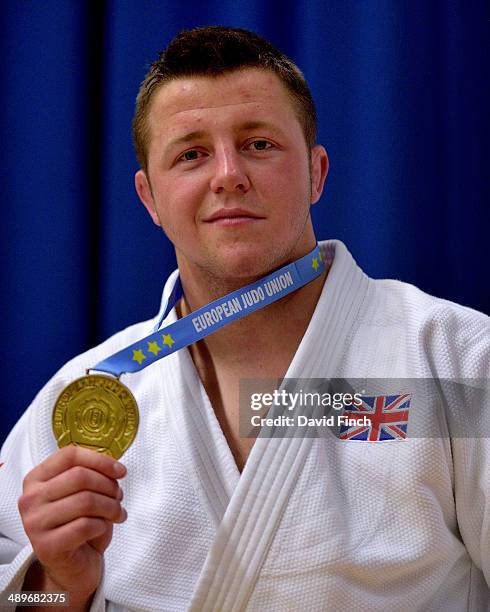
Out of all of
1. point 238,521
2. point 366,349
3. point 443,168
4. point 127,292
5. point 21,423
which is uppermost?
point 443,168

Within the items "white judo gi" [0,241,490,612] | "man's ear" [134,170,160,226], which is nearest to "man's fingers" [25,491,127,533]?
"white judo gi" [0,241,490,612]

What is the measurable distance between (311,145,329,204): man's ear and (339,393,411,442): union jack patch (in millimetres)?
535

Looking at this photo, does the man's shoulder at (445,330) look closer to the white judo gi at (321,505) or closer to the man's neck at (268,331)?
the white judo gi at (321,505)

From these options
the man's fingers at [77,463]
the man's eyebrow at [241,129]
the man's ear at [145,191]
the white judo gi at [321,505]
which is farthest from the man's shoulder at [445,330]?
the man's fingers at [77,463]

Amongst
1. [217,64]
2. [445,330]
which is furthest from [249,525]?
[217,64]

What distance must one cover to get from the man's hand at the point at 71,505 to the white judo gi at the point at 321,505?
156mm

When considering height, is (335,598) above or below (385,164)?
below

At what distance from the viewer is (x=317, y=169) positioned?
6.69 ft

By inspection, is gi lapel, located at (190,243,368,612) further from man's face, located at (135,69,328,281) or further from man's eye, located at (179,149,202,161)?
man's eye, located at (179,149,202,161)

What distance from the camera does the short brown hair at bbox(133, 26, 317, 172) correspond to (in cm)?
186

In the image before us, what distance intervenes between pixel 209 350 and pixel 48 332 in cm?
67

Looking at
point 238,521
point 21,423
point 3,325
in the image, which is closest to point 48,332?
point 3,325

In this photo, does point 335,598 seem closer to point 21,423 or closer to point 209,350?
point 209,350

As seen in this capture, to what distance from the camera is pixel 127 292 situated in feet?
8.02
